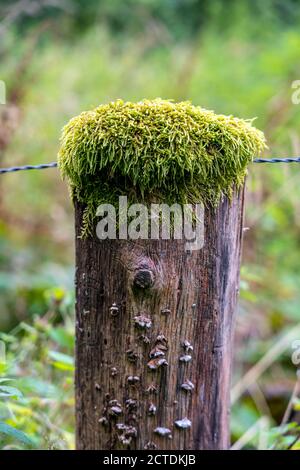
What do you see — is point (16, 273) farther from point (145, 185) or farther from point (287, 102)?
point (145, 185)

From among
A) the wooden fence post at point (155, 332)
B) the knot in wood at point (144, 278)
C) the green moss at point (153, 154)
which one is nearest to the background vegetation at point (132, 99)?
the wooden fence post at point (155, 332)

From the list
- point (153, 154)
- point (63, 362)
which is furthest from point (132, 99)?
point (153, 154)

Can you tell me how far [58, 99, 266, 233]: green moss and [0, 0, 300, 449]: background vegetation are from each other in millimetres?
728

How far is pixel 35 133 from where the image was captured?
5.13m

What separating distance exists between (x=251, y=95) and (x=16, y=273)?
3.61m

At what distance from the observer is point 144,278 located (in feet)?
5.13

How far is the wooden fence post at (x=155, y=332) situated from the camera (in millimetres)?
1599

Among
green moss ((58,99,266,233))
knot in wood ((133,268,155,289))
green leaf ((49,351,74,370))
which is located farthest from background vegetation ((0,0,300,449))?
green moss ((58,99,266,233))

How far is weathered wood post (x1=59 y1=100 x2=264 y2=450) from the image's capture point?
1546 millimetres

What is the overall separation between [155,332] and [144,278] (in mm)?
193

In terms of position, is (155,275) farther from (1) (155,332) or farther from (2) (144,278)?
(1) (155,332)

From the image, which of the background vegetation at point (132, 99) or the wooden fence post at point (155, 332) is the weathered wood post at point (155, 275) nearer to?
the wooden fence post at point (155, 332)
